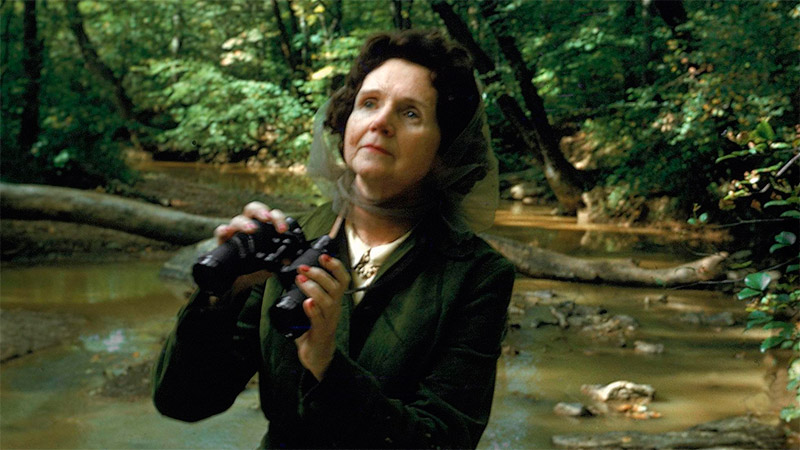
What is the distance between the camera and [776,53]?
6328 millimetres

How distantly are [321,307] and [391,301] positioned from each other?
0.89 feet

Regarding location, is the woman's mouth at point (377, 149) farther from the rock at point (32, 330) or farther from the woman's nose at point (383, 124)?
the rock at point (32, 330)

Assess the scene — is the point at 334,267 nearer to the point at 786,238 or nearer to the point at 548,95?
the point at 786,238

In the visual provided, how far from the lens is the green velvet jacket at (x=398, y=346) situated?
148 cm

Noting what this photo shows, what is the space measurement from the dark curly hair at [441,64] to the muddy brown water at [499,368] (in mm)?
2751

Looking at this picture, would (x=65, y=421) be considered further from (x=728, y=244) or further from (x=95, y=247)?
(x=728, y=244)

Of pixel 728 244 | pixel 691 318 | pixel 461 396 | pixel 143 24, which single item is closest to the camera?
pixel 461 396

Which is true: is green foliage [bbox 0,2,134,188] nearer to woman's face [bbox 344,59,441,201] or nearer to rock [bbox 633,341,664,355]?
rock [bbox 633,341,664,355]

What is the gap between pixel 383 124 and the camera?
5.10 feet

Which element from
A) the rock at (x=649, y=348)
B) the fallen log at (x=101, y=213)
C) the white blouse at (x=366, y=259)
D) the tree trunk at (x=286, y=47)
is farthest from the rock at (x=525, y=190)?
the white blouse at (x=366, y=259)

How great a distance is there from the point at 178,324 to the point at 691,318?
18.9 ft

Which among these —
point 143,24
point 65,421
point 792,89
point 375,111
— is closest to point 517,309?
point 792,89

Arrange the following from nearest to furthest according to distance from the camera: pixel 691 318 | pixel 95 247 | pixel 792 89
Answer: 1. pixel 792 89
2. pixel 691 318
3. pixel 95 247

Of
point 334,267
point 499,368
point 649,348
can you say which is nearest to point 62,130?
point 499,368
